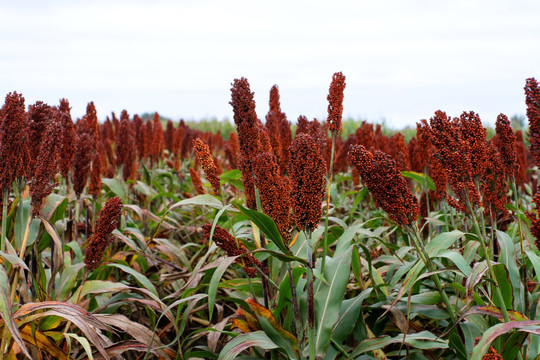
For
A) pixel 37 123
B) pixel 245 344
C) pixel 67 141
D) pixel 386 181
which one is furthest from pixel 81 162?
pixel 386 181

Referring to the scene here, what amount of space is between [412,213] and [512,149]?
0.72 m

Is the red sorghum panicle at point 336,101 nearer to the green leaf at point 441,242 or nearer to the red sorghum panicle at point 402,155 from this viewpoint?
the green leaf at point 441,242

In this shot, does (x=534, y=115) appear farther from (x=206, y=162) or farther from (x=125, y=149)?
(x=125, y=149)

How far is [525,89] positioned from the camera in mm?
2154

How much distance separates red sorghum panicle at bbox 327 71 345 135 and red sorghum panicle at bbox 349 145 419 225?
1.62 ft

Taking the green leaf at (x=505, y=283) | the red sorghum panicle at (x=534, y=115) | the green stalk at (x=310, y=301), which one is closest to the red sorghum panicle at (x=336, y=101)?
the green stalk at (x=310, y=301)

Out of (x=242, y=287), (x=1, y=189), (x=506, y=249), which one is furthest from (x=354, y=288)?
(x=1, y=189)

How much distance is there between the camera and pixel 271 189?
2031 millimetres

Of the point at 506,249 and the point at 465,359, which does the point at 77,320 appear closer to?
the point at 465,359

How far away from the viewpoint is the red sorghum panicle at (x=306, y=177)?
1872 mm

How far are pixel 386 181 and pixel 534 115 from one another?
0.71 m

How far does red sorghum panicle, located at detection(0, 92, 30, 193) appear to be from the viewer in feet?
7.54

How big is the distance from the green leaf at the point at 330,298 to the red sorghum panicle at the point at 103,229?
3.34ft

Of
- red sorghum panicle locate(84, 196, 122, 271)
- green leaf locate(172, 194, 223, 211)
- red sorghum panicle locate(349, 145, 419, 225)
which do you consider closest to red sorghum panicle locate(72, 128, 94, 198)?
red sorghum panicle locate(84, 196, 122, 271)
